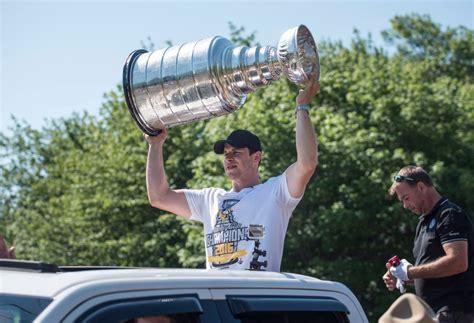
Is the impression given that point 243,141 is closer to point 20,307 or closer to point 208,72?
point 208,72

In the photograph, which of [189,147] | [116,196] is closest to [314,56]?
[189,147]

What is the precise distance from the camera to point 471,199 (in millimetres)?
14039

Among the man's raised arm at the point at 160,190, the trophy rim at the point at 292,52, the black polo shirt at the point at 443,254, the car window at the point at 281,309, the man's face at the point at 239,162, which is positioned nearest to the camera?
the car window at the point at 281,309

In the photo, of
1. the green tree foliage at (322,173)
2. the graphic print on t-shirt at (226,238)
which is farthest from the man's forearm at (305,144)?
the green tree foliage at (322,173)

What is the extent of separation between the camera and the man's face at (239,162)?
5.38m

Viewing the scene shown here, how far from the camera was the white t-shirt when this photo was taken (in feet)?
16.1

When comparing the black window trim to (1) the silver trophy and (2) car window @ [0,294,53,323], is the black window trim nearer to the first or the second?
(2) car window @ [0,294,53,323]

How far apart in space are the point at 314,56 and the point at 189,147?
12509 mm

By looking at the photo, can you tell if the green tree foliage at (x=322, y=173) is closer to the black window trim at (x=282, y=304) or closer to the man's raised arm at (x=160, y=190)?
the man's raised arm at (x=160, y=190)

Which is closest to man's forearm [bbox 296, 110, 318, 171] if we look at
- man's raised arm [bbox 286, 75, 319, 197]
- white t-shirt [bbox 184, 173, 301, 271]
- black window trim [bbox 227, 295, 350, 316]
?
man's raised arm [bbox 286, 75, 319, 197]

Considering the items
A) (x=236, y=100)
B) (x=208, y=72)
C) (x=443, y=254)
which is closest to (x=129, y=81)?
(x=208, y=72)

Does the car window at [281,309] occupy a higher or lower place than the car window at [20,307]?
lower

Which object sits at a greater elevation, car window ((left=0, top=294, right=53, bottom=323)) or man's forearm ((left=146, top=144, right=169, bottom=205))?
man's forearm ((left=146, top=144, right=169, bottom=205))

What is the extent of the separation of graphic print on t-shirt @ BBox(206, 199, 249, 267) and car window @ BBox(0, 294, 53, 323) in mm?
2012
